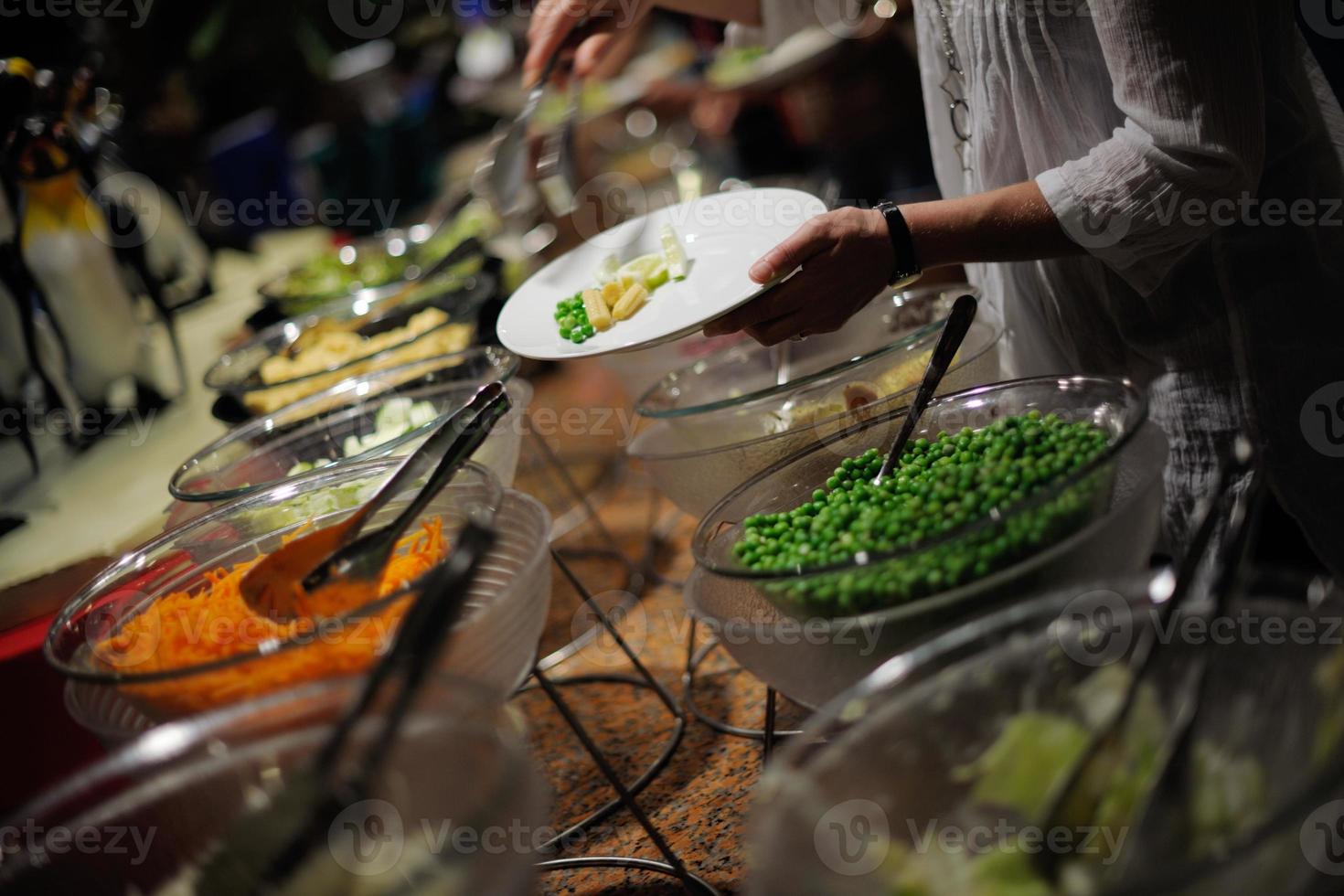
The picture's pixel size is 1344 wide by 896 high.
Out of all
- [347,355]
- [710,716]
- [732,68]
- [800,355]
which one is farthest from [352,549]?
[732,68]

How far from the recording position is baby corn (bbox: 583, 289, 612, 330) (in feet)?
4.12

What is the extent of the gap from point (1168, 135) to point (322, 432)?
3.85 ft

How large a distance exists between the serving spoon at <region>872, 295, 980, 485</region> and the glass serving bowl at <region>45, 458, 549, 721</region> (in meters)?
0.36

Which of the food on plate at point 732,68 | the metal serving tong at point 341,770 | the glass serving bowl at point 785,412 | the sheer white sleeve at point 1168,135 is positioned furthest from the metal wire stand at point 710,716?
the food on plate at point 732,68

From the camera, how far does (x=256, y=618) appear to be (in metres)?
0.98

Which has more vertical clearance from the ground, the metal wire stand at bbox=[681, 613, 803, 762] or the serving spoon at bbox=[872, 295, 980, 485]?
the serving spoon at bbox=[872, 295, 980, 485]

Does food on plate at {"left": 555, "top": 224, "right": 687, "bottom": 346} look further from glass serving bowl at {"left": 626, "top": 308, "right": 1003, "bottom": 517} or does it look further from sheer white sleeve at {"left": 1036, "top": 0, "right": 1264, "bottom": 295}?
sheer white sleeve at {"left": 1036, "top": 0, "right": 1264, "bottom": 295}

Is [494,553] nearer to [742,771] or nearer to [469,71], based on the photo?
[742,771]

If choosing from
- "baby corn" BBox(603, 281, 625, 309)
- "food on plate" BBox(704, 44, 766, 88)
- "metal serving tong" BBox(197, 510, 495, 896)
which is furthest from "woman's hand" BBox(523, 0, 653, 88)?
"food on plate" BBox(704, 44, 766, 88)

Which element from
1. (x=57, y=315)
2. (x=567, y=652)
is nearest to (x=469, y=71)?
(x=57, y=315)

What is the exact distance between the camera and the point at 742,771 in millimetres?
1300

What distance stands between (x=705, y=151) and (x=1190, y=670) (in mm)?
4712

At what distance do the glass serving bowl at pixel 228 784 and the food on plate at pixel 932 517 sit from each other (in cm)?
28

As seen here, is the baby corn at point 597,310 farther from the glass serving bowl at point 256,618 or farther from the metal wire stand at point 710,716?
the metal wire stand at point 710,716
